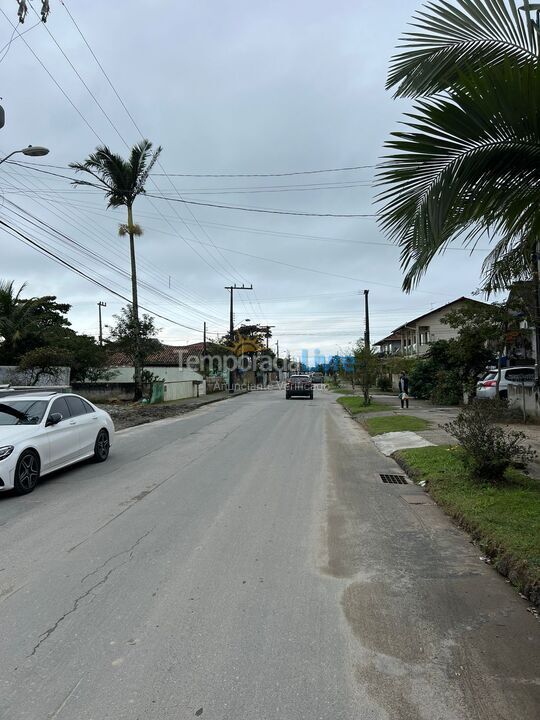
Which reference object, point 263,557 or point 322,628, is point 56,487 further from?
point 322,628

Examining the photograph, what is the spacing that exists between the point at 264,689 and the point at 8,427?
684 cm

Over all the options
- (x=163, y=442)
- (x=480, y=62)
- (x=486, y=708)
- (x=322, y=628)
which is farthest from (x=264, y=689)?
(x=163, y=442)

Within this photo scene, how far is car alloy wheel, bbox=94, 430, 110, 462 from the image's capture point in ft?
35.7

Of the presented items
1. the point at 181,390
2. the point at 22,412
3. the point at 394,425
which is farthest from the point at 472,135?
the point at 181,390

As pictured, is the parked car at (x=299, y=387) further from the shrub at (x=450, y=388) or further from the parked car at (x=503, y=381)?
the parked car at (x=503, y=381)

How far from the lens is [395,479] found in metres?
9.64

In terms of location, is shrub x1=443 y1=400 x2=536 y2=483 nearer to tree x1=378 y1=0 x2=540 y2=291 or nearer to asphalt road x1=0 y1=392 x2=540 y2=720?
asphalt road x1=0 y1=392 x2=540 y2=720

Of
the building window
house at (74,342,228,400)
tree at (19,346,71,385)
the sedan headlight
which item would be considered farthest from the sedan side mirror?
the building window

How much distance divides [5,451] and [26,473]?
56 centimetres

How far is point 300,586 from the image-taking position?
455cm

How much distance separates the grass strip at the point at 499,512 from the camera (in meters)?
4.71

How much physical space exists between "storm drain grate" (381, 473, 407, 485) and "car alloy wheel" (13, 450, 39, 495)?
19.0 feet

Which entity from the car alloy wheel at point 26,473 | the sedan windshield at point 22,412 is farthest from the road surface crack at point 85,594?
the sedan windshield at point 22,412

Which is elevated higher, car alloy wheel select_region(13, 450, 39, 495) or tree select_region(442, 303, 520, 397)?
tree select_region(442, 303, 520, 397)
